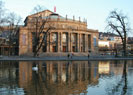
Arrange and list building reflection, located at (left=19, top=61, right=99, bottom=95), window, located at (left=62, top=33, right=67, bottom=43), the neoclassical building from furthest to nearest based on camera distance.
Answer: window, located at (left=62, top=33, right=67, bottom=43) < the neoclassical building < building reflection, located at (left=19, top=61, right=99, bottom=95)

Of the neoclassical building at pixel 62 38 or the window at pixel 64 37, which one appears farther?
the window at pixel 64 37

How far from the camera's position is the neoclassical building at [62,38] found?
7806cm

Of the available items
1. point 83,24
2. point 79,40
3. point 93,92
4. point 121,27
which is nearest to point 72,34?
point 79,40

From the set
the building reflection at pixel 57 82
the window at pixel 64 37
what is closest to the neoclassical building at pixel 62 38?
the window at pixel 64 37

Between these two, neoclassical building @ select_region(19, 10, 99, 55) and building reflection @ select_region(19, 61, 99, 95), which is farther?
neoclassical building @ select_region(19, 10, 99, 55)

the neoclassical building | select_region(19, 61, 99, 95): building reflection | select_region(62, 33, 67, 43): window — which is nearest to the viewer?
select_region(19, 61, 99, 95): building reflection

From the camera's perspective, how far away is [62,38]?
269ft

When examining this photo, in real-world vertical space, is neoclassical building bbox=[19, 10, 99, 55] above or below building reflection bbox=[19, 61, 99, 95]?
above

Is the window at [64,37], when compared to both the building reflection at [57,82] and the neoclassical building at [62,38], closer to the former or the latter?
the neoclassical building at [62,38]

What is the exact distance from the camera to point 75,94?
10938mm

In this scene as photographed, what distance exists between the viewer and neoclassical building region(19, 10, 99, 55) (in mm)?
78062

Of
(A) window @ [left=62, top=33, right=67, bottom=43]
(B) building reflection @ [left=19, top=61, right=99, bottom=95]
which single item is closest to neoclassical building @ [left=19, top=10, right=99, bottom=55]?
(A) window @ [left=62, top=33, right=67, bottom=43]

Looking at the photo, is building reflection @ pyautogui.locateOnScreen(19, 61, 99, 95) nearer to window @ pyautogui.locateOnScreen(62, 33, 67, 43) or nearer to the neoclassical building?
the neoclassical building

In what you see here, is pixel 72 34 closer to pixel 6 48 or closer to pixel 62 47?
pixel 62 47
